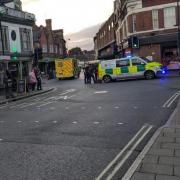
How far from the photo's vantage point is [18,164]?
21.5 ft

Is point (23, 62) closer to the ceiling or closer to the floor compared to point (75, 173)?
closer to the ceiling

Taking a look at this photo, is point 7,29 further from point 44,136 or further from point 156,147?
point 156,147

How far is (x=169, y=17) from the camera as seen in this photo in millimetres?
41000

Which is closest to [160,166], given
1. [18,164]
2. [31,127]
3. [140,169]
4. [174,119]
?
[140,169]

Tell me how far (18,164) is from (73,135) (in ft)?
8.31

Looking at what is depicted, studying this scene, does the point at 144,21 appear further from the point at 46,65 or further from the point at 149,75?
the point at 46,65

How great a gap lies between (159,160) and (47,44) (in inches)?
2759

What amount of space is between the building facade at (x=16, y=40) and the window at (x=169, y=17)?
14.6 meters

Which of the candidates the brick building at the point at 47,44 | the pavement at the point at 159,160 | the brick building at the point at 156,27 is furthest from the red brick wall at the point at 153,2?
the pavement at the point at 159,160

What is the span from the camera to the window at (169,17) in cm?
4066

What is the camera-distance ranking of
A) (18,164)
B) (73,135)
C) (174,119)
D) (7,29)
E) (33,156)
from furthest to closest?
(7,29) < (174,119) < (73,135) < (33,156) < (18,164)

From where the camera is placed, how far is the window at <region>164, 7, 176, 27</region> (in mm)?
40656

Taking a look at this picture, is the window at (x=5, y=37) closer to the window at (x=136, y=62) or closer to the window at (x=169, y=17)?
the window at (x=136, y=62)

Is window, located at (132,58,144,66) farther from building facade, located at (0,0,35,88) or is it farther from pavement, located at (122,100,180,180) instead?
pavement, located at (122,100,180,180)
